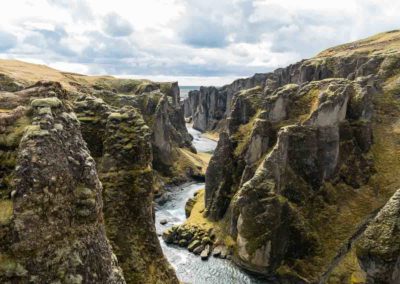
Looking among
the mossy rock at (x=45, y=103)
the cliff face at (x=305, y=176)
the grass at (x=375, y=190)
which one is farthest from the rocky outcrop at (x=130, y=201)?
the grass at (x=375, y=190)

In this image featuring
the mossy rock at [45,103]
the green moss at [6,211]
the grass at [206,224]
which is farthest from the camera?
the grass at [206,224]

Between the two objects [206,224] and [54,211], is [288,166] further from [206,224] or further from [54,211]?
[54,211]

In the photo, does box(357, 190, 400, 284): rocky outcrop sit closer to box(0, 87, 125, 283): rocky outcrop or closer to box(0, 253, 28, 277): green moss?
box(0, 87, 125, 283): rocky outcrop

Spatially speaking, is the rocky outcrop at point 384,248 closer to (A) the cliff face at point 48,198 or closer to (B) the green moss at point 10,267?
(A) the cliff face at point 48,198

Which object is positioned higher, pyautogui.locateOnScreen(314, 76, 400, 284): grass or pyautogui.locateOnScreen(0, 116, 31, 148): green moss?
pyautogui.locateOnScreen(0, 116, 31, 148): green moss

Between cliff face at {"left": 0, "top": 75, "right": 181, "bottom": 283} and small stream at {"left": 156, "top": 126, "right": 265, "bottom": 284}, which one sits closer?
cliff face at {"left": 0, "top": 75, "right": 181, "bottom": 283}

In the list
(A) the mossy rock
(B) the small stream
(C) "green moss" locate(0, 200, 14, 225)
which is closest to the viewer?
(C) "green moss" locate(0, 200, 14, 225)

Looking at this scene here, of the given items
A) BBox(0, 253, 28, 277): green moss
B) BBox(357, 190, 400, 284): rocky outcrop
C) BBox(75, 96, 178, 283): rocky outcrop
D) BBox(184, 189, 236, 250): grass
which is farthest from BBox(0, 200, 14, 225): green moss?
BBox(184, 189, 236, 250): grass

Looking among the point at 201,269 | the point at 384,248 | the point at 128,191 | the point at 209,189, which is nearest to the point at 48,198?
the point at 128,191
